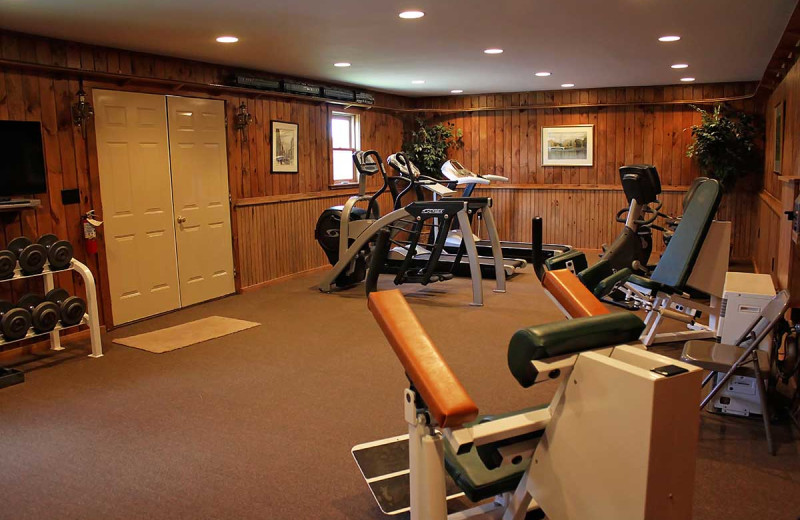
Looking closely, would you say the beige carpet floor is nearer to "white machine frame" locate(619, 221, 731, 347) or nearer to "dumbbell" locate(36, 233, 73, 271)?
"white machine frame" locate(619, 221, 731, 347)

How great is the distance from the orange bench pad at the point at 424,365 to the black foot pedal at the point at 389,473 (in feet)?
3.16

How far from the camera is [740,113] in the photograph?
8430 millimetres

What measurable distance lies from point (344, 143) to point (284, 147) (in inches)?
60.3

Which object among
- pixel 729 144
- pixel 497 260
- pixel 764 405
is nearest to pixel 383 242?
pixel 497 260

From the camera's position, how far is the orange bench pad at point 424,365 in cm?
166

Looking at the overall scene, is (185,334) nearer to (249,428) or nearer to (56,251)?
(56,251)

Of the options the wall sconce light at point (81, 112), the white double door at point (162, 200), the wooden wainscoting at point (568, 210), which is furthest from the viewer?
the wooden wainscoting at point (568, 210)

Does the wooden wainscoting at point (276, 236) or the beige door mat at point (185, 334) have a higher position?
the wooden wainscoting at point (276, 236)

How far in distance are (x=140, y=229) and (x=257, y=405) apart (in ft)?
9.07

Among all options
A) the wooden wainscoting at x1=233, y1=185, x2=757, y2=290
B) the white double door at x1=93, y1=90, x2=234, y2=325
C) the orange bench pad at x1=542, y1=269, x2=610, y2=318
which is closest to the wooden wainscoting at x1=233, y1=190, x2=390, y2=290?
the wooden wainscoting at x1=233, y1=185, x2=757, y2=290

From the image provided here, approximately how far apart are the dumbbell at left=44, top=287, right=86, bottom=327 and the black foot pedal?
2.86 m

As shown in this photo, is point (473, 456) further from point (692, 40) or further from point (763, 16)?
point (692, 40)

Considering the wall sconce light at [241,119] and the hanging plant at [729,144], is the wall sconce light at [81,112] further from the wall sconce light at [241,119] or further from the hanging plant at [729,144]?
the hanging plant at [729,144]

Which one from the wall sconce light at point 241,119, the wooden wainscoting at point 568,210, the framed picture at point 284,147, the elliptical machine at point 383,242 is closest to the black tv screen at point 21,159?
the wall sconce light at point 241,119
